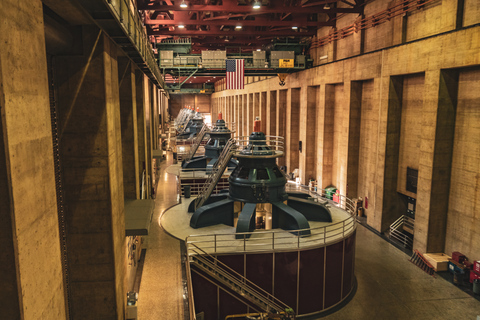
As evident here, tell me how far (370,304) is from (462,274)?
4.00m

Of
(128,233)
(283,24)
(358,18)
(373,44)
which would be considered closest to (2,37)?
(128,233)

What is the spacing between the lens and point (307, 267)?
12633mm

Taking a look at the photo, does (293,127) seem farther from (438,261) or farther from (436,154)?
(438,261)

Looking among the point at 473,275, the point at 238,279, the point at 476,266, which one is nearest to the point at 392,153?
the point at 476,266

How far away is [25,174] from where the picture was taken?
430cm

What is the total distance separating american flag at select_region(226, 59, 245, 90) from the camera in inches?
1026

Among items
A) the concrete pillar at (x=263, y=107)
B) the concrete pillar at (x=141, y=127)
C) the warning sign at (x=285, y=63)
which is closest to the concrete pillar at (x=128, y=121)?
the concrete pillar at (x=141, y=127)

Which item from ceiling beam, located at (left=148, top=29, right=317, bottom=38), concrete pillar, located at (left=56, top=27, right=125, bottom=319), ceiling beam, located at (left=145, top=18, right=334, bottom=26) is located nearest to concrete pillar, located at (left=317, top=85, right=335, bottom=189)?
ceiling beam, located at (left=145, top=18, right=334, bottom=26)

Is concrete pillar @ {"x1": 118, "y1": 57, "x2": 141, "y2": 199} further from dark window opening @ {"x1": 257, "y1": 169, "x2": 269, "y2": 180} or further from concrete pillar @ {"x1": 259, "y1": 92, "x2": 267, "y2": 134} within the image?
concrete pillar @ {"x1": 259, "y1": 92, "x2": 267, "y2": 134}

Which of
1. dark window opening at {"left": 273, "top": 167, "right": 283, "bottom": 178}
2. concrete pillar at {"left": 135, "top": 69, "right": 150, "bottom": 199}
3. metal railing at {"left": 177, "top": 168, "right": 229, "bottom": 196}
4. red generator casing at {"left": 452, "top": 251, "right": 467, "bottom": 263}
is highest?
concrete pillar at {"left": 135, "top": 69, "right": 150, "bottom": 199}

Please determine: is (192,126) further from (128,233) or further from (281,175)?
(128,233)

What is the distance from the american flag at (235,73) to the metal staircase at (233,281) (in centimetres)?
1594

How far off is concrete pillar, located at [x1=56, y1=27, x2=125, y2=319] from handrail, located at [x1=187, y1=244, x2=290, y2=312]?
125 inches

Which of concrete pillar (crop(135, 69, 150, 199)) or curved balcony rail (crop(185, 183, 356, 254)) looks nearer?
curved balcony rail (crop(185, 183, 356, 254))
